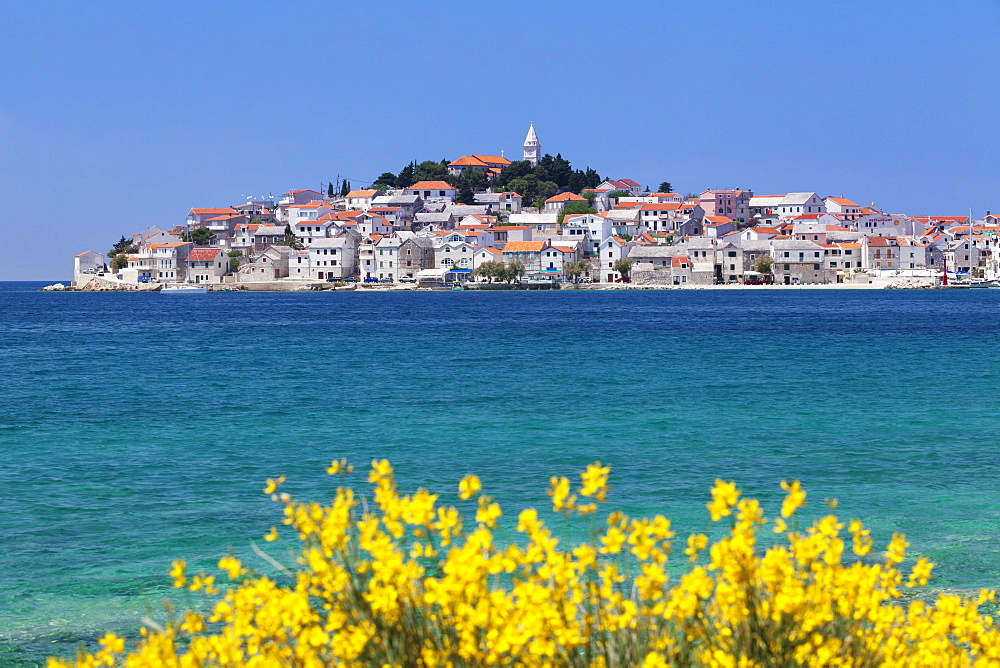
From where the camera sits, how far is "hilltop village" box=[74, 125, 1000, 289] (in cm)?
11588

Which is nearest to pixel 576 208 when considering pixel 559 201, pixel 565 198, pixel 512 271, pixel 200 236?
pixel 565 198

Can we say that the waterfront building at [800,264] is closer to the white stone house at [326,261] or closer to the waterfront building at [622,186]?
the waterfront building at [622,186]

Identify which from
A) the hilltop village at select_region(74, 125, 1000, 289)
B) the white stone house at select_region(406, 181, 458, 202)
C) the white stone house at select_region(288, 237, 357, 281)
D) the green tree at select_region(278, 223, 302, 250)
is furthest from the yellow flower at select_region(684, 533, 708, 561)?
the white stone house at select_region(406, 181, 458, 202)

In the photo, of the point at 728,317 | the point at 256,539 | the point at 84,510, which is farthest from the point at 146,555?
the point at 728,317

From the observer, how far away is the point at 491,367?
29703 mm

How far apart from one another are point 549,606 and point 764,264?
379ft

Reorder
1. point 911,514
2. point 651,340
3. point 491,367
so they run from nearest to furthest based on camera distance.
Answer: point 911,514 < point 491,367 < point 651,340

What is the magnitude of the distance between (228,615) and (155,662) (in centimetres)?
29

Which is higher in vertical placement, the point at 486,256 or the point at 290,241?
the point at 290,241

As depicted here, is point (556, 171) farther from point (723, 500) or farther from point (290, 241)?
point (723, 500)

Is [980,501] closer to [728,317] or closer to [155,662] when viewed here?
[155,662]

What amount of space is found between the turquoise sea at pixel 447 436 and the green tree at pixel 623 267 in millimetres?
76875

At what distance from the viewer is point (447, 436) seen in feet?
54.0

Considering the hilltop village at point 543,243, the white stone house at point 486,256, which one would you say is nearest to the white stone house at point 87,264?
the hilltop village at point 543,243
